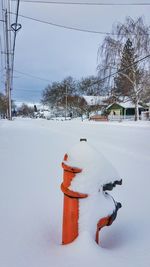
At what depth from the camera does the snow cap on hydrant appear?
1.38 m

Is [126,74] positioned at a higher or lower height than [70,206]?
higher

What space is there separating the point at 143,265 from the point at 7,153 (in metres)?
4.04

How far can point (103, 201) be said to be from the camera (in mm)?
1430

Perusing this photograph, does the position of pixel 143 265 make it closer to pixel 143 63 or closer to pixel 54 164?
pixel 54 164

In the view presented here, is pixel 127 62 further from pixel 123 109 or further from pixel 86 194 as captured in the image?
pixel 86 194

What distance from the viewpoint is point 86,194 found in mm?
1373

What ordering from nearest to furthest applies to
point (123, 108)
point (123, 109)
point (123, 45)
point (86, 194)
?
point (86, 194) < point (123, 45) < point (123, 108) < point (123, 109)

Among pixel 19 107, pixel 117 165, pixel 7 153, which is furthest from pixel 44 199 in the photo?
pixel 19 107

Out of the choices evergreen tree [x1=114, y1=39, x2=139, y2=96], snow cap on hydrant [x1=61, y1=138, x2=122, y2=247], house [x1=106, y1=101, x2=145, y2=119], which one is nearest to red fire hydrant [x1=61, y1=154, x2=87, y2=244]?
snow cap on hydrant [x1=61, y1=138, x2=122, y2=247]

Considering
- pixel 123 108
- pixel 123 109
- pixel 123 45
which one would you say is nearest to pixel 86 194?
pixel 123 45

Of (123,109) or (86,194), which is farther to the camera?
(123,109)

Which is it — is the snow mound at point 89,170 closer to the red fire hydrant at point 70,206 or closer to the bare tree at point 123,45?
the red fire hydrant at point 70,206

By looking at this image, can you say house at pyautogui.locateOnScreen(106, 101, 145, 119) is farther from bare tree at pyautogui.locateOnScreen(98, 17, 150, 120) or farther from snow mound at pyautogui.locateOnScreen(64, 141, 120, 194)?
snow mound at pyautogui.locateOnScreen(64, 141, 120, 194)

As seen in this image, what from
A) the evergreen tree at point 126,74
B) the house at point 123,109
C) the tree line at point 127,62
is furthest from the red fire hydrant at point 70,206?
the house at point 123,109
